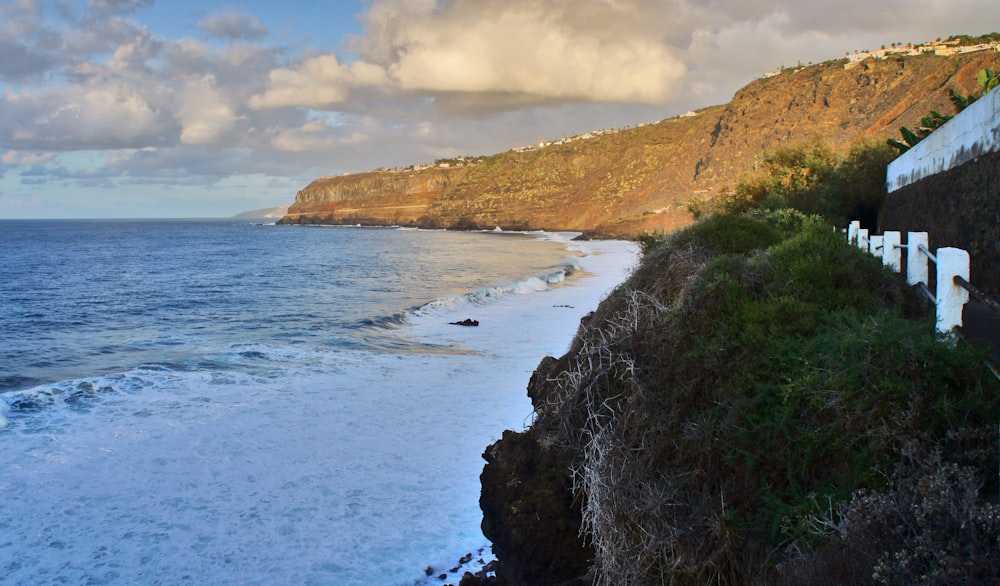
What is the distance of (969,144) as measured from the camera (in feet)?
22.2

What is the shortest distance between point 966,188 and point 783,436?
15.0 ft

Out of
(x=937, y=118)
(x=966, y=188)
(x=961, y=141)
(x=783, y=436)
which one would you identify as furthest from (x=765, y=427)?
(x=937, y=118)

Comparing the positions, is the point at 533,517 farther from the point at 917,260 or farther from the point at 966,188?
the point at 966,188

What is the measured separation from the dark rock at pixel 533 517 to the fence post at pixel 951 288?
273cm

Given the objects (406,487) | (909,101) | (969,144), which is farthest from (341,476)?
(909,101)

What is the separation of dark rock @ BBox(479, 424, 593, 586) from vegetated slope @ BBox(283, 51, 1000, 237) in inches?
304

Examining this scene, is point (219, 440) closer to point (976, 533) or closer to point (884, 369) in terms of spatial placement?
point (884, 369)

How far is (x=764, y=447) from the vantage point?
396 centimetres

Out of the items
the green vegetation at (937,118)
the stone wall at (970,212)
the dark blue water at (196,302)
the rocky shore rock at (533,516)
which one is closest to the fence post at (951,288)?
the stone wall at (970,212)

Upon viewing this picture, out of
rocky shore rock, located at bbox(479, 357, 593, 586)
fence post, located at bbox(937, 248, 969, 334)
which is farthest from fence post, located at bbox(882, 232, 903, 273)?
rocky shore rock, located at bbox(479, 357, 593, 586)

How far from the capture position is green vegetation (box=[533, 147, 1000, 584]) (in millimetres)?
2932

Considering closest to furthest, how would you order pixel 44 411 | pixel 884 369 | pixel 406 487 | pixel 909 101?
pixel 884 369
pixel 406 487
pixel 44 411
pixel 909 101

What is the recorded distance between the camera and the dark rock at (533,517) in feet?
16.5

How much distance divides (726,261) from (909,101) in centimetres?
4707
